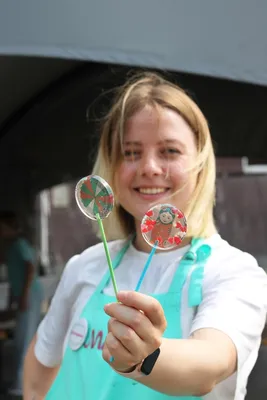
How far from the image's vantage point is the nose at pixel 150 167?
4.19 feet

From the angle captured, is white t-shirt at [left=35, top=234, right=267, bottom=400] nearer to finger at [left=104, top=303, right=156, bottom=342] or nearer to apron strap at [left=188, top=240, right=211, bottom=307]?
apron strap at [left=188, top=240, right=211, bottom=307]

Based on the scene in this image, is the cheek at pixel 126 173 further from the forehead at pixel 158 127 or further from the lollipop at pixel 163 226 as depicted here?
the lollipop at pixel 163 226

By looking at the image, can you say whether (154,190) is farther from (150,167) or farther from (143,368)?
(143,368)

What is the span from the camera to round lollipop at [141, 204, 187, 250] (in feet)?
3.46

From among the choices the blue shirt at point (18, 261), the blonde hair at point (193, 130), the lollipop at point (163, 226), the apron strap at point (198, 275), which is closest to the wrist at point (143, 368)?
the lollipop at point (163, 226)

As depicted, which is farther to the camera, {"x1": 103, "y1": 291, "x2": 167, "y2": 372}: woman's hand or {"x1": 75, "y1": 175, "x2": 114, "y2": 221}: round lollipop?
{"x1": 75, "y1": 175, "x2": 114, "y2": 221}: round lollipop

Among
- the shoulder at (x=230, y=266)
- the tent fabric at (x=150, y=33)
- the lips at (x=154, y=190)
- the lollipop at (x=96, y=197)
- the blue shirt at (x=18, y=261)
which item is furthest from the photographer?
the blue shirt at (x=18, y=261)

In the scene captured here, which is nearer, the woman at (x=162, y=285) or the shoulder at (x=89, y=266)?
the woman at (x=162, y=285)

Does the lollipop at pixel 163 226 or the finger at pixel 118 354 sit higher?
the lollipop at pixel 163 226

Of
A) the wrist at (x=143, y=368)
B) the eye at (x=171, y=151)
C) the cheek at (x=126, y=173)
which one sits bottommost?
the wrist at (x=143, y=368)

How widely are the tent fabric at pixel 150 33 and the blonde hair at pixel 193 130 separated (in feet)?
0.75

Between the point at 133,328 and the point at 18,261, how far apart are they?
2531 millimetres

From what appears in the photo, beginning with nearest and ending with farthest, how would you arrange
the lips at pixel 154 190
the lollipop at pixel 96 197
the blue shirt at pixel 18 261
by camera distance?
the lollipop at pixel 96 197 → the lips at pixel 154 190 → the blue shirt at pixel 18 261

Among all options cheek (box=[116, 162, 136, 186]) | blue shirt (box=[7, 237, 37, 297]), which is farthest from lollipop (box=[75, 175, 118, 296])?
blue shirt (box=[7, 237, 37, 297])
